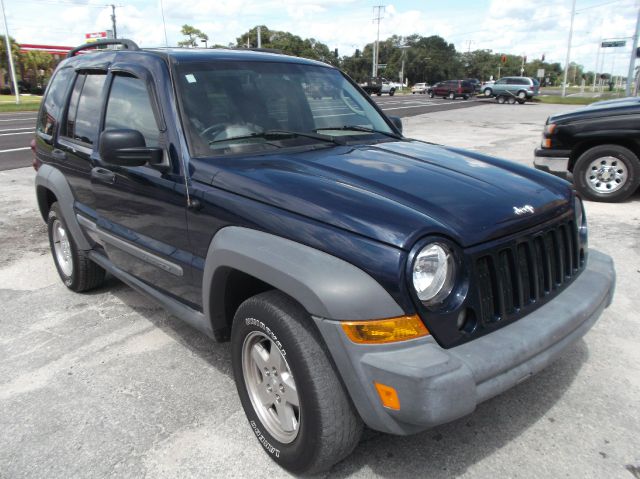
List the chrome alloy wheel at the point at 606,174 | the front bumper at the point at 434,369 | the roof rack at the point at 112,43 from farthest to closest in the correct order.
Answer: the chrome alloy wheel at the point at 606,174 → the roof rack at the point at 112,43 → the front bumper at the point at 434,369

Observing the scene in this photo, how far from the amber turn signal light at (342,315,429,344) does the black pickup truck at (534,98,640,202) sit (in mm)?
6158

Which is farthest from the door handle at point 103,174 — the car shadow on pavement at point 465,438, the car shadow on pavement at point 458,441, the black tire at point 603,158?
the black tire at point 603,158

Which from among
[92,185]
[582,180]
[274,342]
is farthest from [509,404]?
[582,180]

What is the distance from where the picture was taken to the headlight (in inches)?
80.6

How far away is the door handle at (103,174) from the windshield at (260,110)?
2.77 feet

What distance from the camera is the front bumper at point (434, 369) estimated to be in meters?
1.92

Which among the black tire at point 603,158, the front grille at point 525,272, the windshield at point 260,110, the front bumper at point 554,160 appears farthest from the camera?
the front bumper at point 554,160

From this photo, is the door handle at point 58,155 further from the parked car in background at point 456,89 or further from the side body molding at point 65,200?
the parked car in background at point 456,89

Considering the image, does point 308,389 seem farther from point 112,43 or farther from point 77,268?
point 112,43

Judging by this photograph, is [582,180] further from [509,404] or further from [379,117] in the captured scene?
[509,404]

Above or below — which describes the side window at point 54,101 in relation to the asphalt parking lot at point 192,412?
above

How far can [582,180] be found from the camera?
23.6ft

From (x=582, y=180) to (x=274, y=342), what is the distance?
6237mm

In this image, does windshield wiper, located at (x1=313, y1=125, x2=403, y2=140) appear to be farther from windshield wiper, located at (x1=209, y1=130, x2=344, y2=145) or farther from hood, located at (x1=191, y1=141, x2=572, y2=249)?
hood, located at (x1=191, y1=141, x2=572, y2=249)
